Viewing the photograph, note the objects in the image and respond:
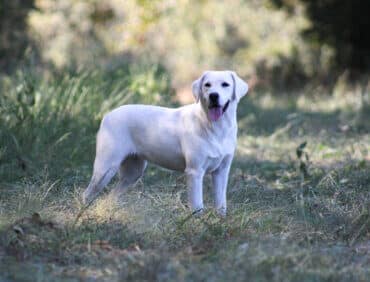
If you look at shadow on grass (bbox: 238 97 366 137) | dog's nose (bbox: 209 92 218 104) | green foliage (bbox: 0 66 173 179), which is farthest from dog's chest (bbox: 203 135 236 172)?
shadow on grass (bbox: 238 97 366 137)

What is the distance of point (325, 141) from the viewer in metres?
10.7

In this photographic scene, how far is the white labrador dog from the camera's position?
6367mm

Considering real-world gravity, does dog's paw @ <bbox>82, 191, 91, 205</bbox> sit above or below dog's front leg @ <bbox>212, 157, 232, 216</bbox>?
below

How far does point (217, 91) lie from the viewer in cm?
Result: 630

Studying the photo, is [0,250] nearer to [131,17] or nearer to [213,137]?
[213,137]

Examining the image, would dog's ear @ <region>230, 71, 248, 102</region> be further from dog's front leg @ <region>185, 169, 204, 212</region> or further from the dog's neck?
dog's front leg @ <region>185, 169, 204, 212</region>

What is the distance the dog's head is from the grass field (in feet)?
2.30

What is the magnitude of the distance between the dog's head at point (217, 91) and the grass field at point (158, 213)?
0.70 meters

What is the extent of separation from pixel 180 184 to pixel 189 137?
4.07 feet

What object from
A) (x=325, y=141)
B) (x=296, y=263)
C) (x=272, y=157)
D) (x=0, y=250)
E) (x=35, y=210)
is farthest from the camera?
(x=325, y=141)

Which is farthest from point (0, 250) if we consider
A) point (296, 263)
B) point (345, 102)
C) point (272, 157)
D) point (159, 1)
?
point (159, 1)

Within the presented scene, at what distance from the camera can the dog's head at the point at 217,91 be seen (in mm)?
6310

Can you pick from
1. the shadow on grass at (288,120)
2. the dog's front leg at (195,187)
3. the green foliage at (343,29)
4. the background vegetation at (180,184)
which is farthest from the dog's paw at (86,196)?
the green foliage at (343,29)

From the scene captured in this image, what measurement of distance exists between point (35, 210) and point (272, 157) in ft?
15.0
